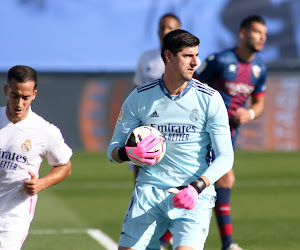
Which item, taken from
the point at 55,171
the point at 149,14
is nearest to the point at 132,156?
the point at 55,171

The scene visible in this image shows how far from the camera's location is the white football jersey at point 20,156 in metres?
5.33

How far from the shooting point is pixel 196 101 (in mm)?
5074

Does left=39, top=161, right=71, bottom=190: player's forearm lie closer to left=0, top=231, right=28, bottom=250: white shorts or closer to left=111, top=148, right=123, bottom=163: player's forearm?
left=0, top=231, right=28, bottom=250: white shorts

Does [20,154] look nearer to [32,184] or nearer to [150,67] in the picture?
[32,184]

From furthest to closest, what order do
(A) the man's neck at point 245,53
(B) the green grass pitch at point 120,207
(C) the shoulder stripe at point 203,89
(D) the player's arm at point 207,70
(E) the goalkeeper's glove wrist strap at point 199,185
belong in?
(B) the green grass pitch at point 120,207 → (A) the man's neck at point 245,53 → (D) the player's arm at point 207,70 → (C) the shoulder stripe at point 203,89 → (E) the goalkeeper's glove wrist strap at point 199,185

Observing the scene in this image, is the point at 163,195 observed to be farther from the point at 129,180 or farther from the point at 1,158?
the point at 129,180

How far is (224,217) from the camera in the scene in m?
7.50

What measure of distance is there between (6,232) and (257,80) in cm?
376

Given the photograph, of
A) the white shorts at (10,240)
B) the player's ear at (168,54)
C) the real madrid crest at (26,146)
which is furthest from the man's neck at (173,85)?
the white shorts at (10,240)

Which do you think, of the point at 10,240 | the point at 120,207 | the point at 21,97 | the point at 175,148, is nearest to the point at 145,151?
the point at 175,148

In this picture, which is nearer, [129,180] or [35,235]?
[35,235]

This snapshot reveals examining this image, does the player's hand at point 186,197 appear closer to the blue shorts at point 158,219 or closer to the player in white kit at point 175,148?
the player in white kit at point 175,148

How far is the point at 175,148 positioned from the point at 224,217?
262 centimetres

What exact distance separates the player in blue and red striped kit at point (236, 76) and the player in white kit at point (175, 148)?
2.53 meters
